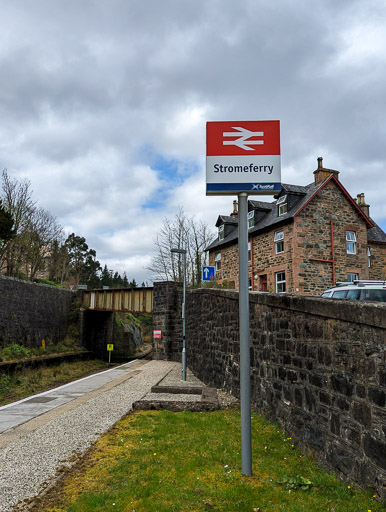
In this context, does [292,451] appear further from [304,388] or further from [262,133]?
[262,133]

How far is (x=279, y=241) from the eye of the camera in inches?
945

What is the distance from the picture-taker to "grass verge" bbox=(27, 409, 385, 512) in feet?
12.5

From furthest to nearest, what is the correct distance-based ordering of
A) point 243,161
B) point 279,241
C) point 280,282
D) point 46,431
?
point 279,241 < point 280,282 < point 46,431 < point 243,161

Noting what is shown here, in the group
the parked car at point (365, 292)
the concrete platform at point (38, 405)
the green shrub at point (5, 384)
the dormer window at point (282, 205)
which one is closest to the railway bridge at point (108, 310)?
the dormer window at point (282, 205)

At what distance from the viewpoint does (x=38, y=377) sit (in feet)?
65.7

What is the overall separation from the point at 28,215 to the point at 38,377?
19.6 m

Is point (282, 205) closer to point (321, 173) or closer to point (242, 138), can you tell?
point (321, 173)

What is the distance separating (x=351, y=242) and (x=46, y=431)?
21.6 metres

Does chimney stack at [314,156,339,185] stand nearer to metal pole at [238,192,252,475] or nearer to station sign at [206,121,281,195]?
station sign at [206,121,281,195]

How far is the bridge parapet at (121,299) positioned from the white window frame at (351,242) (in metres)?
13.8

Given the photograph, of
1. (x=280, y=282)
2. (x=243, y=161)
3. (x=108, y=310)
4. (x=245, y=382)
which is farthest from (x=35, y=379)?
(x=243, y=161)

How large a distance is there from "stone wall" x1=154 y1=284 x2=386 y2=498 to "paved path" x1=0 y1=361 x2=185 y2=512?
304 centimetres

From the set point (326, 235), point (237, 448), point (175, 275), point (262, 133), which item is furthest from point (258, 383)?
point (175, 275)

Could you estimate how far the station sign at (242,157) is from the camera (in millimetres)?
4895
